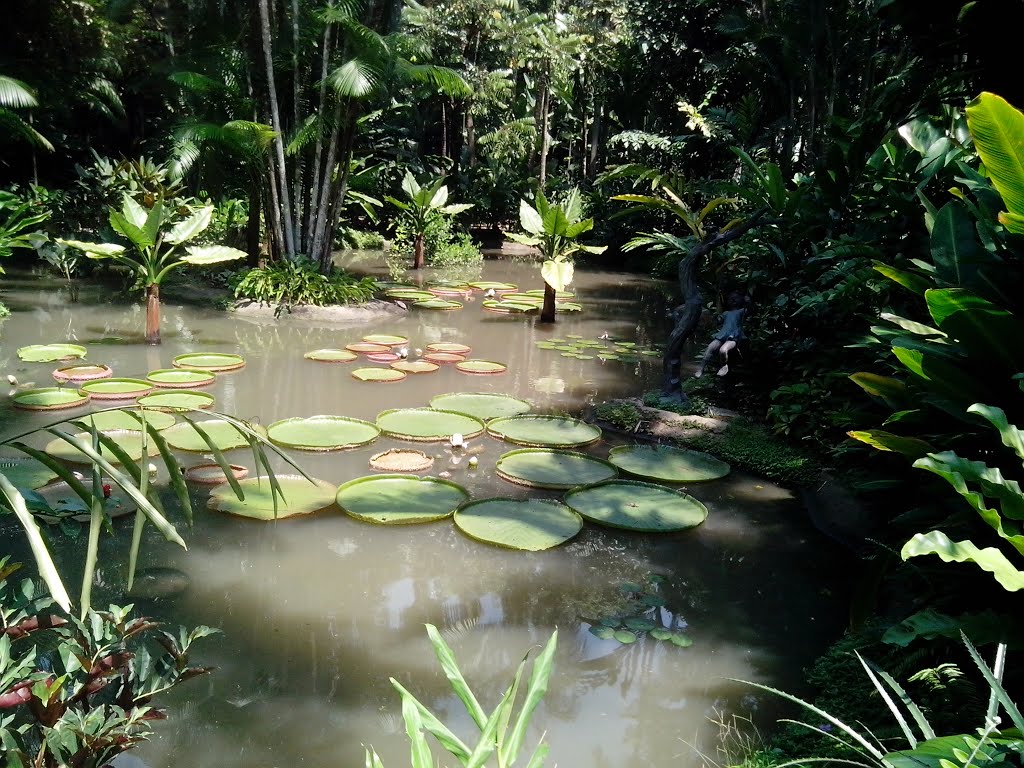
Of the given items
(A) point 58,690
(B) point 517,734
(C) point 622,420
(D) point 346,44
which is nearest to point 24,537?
(A) point 58,690

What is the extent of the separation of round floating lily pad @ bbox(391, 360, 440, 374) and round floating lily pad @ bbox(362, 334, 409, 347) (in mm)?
791

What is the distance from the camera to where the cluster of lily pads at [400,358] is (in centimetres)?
672

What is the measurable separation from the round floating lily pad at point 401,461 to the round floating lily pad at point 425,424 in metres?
0.30

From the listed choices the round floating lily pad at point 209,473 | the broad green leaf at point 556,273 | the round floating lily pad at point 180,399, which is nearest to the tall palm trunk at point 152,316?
the round floating lily pad at point 180,399

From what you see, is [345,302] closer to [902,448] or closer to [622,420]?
[622,420]

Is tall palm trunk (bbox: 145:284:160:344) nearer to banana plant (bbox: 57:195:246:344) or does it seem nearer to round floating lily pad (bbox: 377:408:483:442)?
banana plant (bbox: 57:195:246:344)

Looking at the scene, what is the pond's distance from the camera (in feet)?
8.43

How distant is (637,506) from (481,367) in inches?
125

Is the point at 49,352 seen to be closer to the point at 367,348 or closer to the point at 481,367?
the point at 367,348

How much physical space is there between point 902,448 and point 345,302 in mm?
8191

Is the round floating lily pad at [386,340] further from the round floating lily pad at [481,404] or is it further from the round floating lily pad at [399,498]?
the round floating lily pad at [399,498]

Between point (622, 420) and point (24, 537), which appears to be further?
point (622, 420)

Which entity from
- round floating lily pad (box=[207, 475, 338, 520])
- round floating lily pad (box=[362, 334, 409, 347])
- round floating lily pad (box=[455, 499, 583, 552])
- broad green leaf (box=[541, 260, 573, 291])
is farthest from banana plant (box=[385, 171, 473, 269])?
round floating lily pad (box=[455, 499, 583, 552])

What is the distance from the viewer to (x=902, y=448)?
2.28 meters
